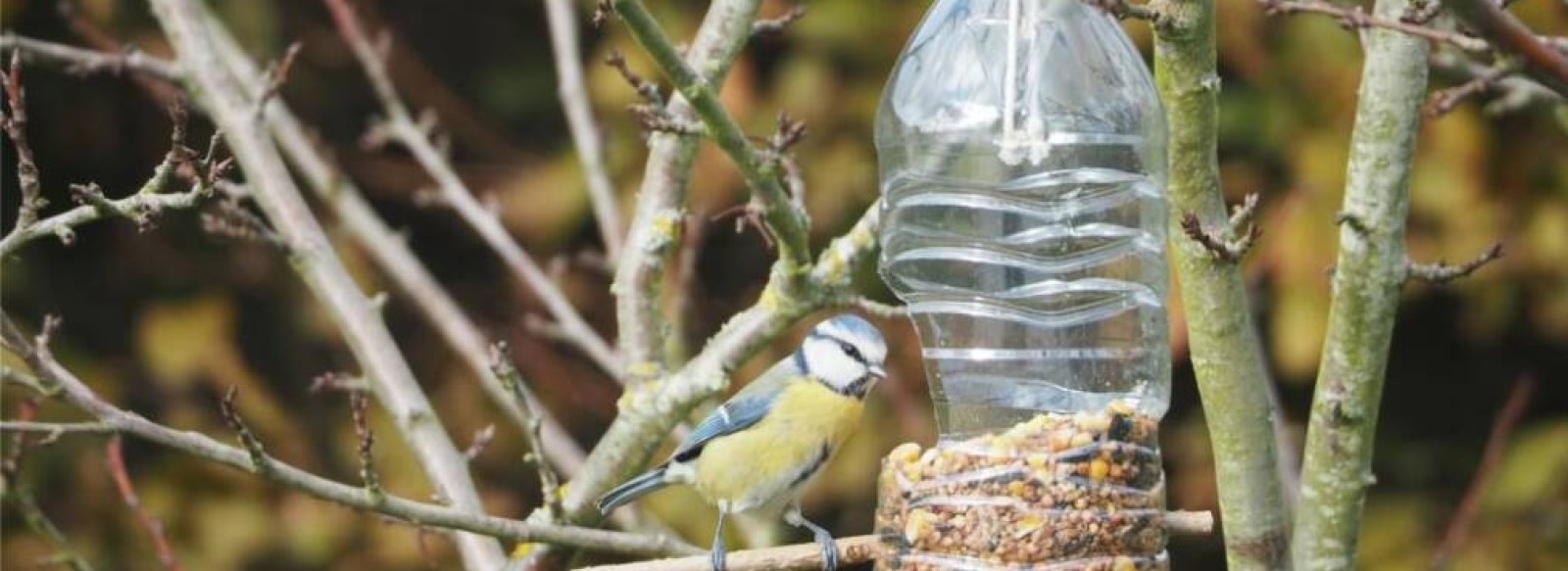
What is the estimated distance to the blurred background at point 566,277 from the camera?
3.84 metres

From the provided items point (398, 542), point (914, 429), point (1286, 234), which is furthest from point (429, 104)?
point (1286, 234)

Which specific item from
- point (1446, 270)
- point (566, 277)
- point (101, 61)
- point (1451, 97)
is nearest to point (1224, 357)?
point (1446, 270)

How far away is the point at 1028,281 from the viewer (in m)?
2.41

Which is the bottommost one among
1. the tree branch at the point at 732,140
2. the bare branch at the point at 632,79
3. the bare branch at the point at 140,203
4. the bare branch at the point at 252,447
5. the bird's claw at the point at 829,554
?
the bird's claw at the point at 829,554

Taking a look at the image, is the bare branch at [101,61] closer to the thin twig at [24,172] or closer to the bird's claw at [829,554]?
the thin twig at [24,172]

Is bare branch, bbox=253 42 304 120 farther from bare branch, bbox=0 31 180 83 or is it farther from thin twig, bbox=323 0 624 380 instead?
thin twig, bbox=323 0 624 380

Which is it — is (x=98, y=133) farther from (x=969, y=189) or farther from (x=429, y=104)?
(x=969, y=189)

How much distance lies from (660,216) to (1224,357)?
928mm

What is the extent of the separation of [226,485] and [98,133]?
3.13ft

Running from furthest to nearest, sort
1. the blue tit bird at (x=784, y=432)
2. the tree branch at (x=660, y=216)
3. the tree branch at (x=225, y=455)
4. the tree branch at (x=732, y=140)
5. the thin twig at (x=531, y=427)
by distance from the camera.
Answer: the tree branch at (x=660, y=216), the blue tit bird at (x=784, y=432), the thin twig at (x=531, y=427), the tree branch at (x=225, y=455), the tree branch at (x=732, y=140)

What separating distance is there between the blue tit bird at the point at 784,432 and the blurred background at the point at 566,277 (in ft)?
2.91

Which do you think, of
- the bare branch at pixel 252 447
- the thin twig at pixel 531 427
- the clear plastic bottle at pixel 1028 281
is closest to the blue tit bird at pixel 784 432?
the clear plastic bottle at pixel 1028 281

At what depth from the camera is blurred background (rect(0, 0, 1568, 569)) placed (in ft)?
12.6

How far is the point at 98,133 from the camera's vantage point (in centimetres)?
466
